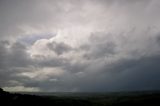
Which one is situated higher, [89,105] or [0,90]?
[0,90]

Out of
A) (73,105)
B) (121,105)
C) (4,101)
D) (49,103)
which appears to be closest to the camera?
(4,101)

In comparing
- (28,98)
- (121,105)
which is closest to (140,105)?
(121,105)

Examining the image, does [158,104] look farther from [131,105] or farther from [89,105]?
[89,105]

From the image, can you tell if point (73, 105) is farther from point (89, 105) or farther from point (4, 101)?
point (4, 101)

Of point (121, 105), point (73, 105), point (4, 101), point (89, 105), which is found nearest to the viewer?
point (4, 101)

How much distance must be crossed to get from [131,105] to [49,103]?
214 feet

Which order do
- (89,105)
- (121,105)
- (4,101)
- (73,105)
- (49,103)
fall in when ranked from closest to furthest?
1. (4,101)
2. (49,103)
3. (73,105)
4. (89,105)
5. (121,105)

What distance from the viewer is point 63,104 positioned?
12850 cm

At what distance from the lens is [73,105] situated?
130875 millimetres

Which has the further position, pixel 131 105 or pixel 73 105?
pixel 131 105

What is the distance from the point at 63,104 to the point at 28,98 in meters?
21.9

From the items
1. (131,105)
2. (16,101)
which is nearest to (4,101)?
(16,101)

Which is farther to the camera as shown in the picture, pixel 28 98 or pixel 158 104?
pixel 158 104

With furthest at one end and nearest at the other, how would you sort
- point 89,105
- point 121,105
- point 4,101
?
point 121,105
point 89,105
point 4,101
